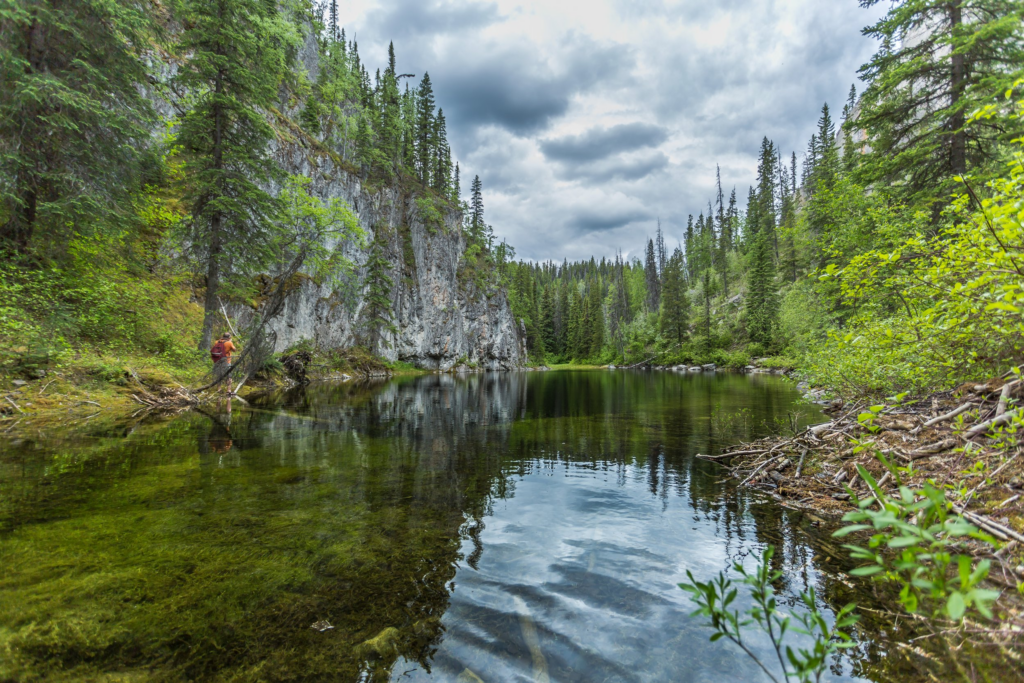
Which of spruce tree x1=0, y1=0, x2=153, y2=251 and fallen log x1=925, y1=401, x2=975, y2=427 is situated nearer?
fallen log x1=925, y1=401, x2=975, y2=427

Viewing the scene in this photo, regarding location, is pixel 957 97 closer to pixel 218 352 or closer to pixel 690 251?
pixel 218 352

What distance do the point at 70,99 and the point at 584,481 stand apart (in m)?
15.6

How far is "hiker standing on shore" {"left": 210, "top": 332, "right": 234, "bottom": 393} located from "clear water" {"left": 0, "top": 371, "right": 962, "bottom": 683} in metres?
6.56

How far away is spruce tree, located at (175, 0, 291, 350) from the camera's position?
1530 centimetres

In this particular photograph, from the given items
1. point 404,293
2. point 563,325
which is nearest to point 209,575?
point 404,293

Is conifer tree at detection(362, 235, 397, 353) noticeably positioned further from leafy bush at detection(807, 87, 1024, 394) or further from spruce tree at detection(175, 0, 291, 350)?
leafy bush at detection(807, 87, 1024, 394)

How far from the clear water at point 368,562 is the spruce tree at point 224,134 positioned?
949 cm

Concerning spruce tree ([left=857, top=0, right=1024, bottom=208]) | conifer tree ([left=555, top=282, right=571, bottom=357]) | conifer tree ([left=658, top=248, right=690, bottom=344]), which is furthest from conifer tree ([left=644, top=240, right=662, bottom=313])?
spruce tree ([left=857, top=0, right=1024, bottom=208])

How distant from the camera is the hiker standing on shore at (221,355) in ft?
48.2

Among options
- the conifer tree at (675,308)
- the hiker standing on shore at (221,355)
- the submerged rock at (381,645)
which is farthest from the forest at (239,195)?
the conifer tree at (675,308)

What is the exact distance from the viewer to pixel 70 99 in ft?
35.3

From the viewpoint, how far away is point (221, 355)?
49.3ft

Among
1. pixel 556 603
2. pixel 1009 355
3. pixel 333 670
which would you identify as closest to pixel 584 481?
pixel 556 603

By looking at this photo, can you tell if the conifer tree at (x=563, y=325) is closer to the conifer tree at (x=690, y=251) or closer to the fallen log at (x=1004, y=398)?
the conifer tree at (x=690, y=251)
